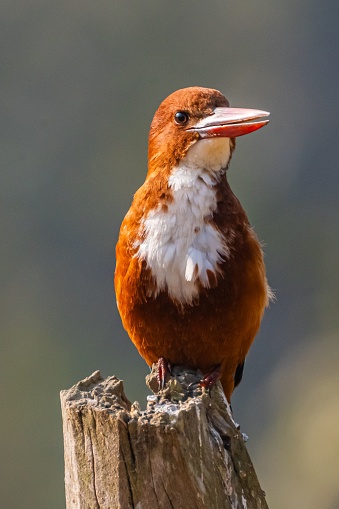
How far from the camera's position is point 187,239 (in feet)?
16.1

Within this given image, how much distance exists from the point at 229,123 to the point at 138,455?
63.6 inches

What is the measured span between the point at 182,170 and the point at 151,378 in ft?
3.14

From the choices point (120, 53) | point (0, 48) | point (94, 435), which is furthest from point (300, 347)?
point (94, 435)

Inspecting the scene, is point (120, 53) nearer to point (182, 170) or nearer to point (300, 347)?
point (300, 347)

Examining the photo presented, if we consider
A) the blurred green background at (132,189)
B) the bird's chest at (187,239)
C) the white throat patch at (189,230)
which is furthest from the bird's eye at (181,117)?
the blurred green background at (132,189)

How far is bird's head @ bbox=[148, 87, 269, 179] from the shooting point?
15.8 feet

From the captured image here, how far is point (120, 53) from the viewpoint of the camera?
2111cm

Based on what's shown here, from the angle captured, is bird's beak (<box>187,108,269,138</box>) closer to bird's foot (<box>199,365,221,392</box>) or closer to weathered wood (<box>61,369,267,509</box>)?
bird's foot (<box>199,365,221,392</box>)

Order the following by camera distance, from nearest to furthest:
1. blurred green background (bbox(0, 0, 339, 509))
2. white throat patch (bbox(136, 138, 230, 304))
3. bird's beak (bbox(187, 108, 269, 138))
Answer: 1. bird's beak (bbox(187, 108, 269, 138))
2. white throat patch (bbox(136, 138, 230, 304))
3. blurred green background (bbox(0, 0, 339, 509))

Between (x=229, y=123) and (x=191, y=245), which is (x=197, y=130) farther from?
(x=191, y=245)

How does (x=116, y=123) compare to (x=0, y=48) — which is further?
(x=0, y=48)

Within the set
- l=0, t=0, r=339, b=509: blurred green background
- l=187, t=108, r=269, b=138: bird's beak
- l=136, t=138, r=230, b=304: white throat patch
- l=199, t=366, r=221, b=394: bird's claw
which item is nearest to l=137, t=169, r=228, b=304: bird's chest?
l=136, t=138, r=230, b=304: white throat patch

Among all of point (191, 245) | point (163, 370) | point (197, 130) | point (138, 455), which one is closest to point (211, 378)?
point (163, 370)

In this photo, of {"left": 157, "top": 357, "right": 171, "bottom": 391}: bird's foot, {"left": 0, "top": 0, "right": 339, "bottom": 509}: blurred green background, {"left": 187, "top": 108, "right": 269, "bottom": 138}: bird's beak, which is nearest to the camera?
{"left": 187, "top": 108, "right": 269, "bottom": 138}: bird's beak
